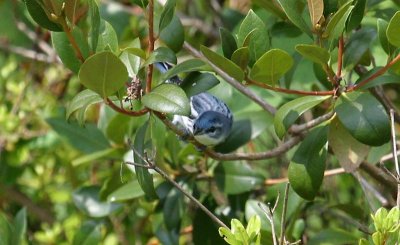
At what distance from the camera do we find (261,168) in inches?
111

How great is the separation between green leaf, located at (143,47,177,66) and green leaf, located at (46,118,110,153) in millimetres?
850

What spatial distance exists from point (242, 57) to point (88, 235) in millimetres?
907

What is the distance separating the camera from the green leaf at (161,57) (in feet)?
4.86

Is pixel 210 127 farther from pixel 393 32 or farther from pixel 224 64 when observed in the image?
pixel 393 32

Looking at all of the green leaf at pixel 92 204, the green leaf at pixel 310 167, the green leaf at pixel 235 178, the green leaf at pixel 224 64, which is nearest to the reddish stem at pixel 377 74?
the green leaf at pixel 310 167

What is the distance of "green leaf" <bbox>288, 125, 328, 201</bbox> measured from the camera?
1656mm

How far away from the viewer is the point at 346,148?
174 cm

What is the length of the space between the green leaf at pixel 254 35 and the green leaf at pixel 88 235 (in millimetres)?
848

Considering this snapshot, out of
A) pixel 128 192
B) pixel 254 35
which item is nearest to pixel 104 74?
pixel 254 35

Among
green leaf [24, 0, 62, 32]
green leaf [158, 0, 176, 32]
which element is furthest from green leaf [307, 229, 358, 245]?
green leaf [24, 0, 62, 32]

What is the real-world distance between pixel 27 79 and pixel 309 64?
3.69 ft

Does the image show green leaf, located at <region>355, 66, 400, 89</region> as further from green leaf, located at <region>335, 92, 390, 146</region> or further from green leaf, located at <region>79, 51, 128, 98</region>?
green leaf, located at <region>79, 51, 128, 98</region>

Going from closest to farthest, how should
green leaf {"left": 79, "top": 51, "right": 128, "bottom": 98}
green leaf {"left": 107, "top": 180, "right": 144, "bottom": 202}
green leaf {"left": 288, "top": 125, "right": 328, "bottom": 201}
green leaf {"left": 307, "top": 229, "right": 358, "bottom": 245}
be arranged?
green leaf {"left": 79, "top": 51, "right": 128, "bottom": 98}, green leaf {"left": 288, "top": 125, "right": 328, "bottom": 201}, green leaf {"left": 307, "top": 229, "right": 358, "bottom": 245}, green leaf {"left": 107, "top": 180, "right": 144, "bottom": 202}

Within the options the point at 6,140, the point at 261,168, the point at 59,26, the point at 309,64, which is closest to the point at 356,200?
the point at 261,168
